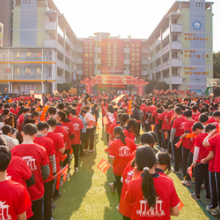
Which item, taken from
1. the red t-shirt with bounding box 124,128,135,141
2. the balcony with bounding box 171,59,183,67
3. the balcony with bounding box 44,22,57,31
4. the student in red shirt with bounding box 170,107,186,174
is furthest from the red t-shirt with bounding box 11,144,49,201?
the balcony with bounding box 44,22,57,31

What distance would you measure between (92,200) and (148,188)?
9.91 ft

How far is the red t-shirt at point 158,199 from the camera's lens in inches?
79.4

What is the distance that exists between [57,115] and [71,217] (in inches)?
94.0

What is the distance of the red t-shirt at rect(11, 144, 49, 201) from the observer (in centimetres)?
286

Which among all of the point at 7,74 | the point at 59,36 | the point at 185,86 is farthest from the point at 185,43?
the point at 7,74

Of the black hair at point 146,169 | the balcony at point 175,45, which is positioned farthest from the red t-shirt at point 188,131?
the balcony at point 175,45

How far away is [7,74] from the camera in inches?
1286

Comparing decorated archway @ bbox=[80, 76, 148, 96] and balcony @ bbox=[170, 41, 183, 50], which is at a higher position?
balcony @ bbox=[170, 41, 183, 50]

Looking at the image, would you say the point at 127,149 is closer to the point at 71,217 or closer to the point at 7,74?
the point at 71,217

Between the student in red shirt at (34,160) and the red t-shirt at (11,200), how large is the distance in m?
0.95

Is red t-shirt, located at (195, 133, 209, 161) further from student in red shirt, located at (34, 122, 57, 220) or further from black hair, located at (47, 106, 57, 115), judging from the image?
black hair, located at (47, 106, 57, 115)

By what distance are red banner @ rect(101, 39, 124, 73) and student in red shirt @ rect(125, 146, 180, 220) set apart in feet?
137

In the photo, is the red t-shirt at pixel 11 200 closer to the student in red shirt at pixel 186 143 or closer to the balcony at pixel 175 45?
the student in red shirt at pixel 186 143

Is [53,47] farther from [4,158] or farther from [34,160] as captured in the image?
[4,158]
